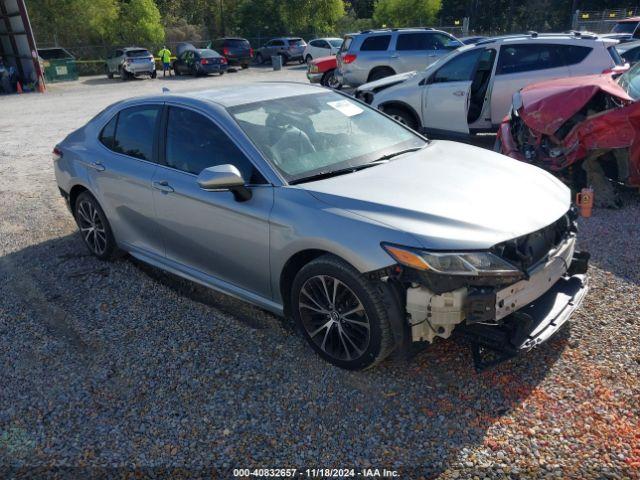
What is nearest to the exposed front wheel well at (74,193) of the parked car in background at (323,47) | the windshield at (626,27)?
the windshield at (626,27)

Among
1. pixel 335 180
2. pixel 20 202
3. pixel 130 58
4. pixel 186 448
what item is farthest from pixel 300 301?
pixel 130 58

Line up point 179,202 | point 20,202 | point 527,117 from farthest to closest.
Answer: point 20,202
point 527,117
point 179,202

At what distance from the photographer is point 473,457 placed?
2.75 meters

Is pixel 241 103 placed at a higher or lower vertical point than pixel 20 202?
higher

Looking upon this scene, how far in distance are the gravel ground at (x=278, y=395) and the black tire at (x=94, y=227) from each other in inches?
21.9

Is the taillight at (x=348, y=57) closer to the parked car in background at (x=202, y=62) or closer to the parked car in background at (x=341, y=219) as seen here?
the parked car in background at (x=341, y=219)

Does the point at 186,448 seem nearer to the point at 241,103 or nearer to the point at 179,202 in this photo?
the point at 179,202

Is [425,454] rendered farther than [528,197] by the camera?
No

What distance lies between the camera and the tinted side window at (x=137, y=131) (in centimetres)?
444

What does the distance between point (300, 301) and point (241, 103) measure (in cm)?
157

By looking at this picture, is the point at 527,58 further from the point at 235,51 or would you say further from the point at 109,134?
the point at 235,51

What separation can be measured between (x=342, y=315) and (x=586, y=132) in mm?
3990

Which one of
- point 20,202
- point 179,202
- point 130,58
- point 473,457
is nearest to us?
point 473,457

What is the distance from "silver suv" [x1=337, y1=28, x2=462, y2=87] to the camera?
45.5ft
